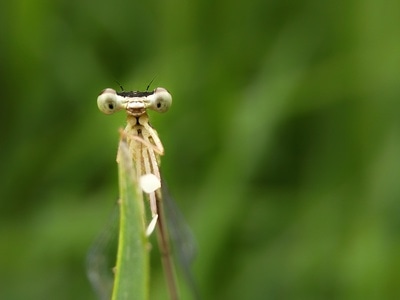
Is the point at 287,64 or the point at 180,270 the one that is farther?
the point at 287,64

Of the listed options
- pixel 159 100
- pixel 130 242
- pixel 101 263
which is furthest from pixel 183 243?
pixel 130 242

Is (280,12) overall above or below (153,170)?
above

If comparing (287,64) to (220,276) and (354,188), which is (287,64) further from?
(220,276)

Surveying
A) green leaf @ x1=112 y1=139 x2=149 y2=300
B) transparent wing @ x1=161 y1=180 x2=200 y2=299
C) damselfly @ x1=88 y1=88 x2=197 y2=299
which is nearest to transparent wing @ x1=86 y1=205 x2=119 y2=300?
transparent wing @ x1=161 y1=180 x2=200 y2=299

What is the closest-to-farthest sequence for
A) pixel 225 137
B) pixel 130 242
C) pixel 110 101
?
pixel 130 242
pixel 110 101
pixel 225 137

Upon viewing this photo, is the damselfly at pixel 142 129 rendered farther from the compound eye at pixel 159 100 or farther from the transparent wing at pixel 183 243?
the transparent wing at pixel 183 243

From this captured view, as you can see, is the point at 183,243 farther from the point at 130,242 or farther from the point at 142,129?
the point at 130,242

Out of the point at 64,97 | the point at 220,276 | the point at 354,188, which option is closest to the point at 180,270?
the point at 220,276

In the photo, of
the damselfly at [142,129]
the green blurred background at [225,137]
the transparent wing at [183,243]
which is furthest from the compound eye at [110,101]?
the green blurred background at [225,137]
